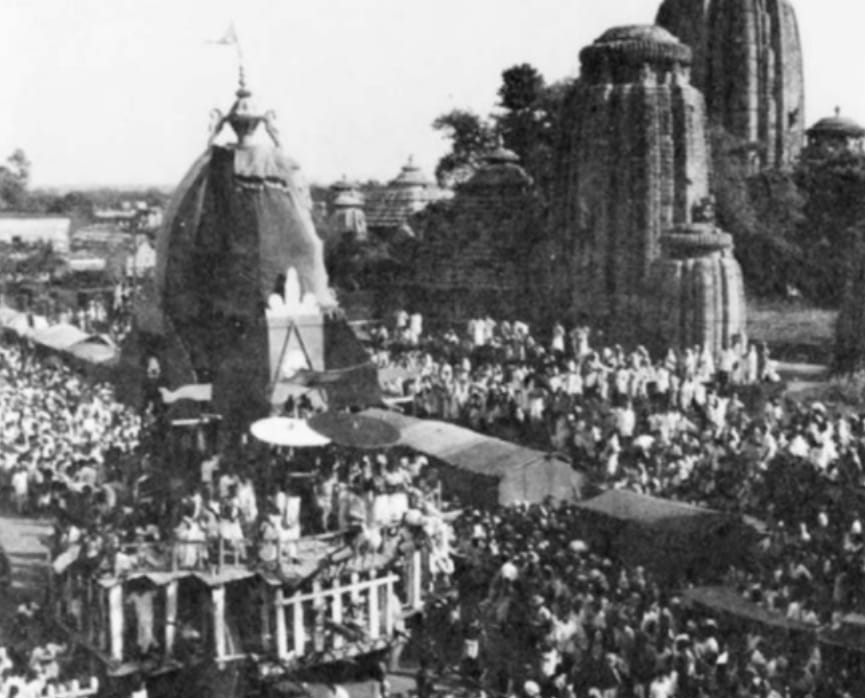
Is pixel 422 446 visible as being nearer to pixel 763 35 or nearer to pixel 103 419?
pixel 103 419

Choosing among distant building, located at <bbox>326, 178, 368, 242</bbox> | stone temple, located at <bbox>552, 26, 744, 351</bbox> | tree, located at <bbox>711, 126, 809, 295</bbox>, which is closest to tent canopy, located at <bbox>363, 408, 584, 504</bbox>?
stone temple, located at <bbox>552, 26, 744, 351</bbox>

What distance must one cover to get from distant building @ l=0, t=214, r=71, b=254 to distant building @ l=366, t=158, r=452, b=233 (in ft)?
54.8

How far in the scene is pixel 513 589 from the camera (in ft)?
48.7

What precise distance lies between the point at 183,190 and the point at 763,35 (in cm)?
3849

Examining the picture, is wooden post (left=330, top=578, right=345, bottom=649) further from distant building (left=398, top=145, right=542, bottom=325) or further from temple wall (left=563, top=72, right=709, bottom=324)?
distant building (left=398, top=145, right=542, bottom=325)

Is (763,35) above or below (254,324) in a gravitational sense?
above

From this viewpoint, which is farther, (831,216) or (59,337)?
(831,216)

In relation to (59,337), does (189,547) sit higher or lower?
lower

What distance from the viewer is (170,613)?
13742mm

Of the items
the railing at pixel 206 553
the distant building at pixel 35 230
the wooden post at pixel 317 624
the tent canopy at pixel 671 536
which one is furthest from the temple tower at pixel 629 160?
the distant building at pixel 35 230

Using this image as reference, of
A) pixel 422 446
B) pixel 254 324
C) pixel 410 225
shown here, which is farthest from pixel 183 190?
pixel 410 225

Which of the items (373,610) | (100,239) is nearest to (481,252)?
(373,610)

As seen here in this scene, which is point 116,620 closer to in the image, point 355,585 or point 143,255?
point 355,585

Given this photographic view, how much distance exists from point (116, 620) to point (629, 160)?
2807 centimetres
